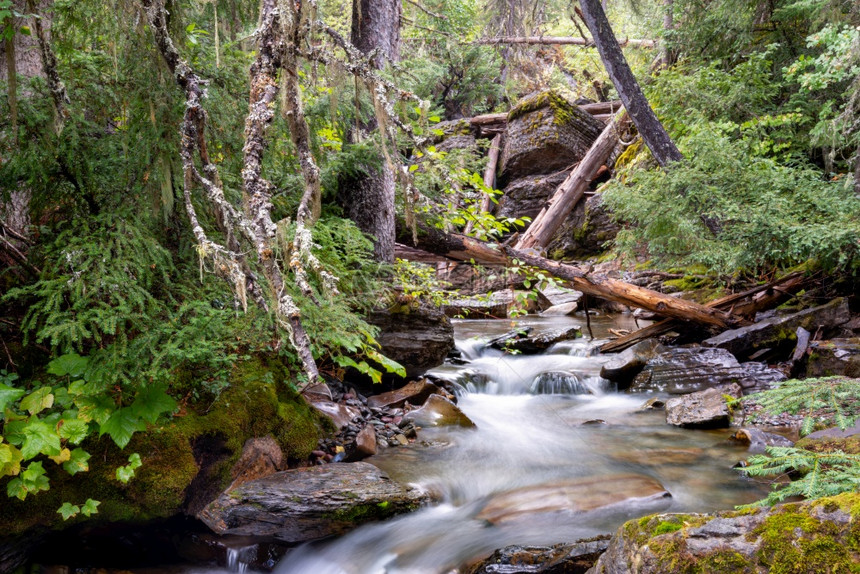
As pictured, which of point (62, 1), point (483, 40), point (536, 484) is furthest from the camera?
point (483, 40)

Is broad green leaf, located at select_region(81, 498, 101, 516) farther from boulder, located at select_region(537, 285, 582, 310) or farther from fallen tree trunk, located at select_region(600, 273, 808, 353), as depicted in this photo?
boulder, located at select_region(537, 285, 582, 310)

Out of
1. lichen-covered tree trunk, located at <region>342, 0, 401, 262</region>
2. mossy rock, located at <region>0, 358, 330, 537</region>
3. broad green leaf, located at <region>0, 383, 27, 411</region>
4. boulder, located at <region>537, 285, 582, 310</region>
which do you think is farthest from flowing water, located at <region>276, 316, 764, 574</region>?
boulder, located at <region>537, 285, 582, 310</region>

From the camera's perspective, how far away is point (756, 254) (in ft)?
22.7

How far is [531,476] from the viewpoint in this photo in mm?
5344

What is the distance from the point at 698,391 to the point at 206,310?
6.70 m

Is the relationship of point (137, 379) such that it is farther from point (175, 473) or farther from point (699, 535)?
point (699, 535)

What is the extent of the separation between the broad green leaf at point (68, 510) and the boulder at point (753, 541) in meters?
3.18

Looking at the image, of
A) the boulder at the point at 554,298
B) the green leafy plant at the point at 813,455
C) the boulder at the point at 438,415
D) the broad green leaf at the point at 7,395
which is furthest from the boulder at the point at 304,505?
the boulder at the point at 554,298

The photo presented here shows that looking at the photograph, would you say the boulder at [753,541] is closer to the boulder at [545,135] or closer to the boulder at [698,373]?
the boulder at [698,373]

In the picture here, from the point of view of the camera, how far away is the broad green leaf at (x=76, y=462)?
10.2 feet

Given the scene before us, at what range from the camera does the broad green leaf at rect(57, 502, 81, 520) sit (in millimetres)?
3107

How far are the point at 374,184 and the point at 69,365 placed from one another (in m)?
4.24

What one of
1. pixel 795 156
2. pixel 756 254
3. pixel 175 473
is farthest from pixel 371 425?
pixel 795 156

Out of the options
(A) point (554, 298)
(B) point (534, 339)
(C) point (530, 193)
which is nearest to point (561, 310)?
(A) point (554, 298)
